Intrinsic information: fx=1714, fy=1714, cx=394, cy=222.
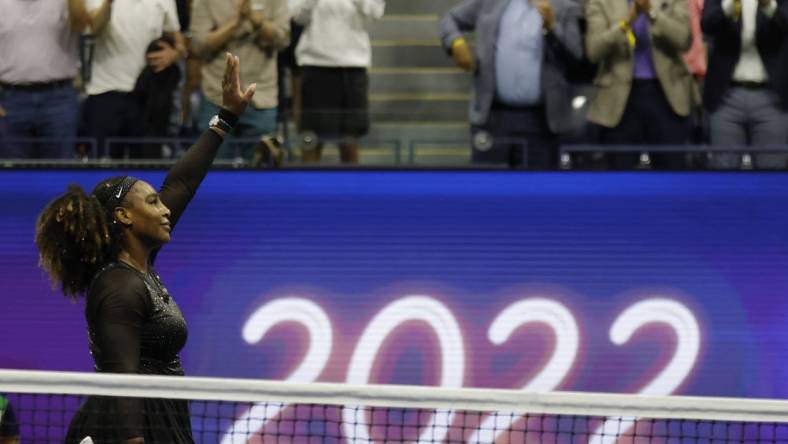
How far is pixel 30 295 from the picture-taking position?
8852mm

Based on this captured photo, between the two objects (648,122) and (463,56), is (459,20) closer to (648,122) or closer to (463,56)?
(463,56)

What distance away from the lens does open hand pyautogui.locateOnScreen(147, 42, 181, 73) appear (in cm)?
936

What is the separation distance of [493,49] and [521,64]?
0.19 m

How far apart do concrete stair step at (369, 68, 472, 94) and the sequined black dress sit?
484cm

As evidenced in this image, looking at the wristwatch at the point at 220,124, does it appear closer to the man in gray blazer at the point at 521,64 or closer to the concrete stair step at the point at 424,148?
the concrete stair step at the point at 424,148

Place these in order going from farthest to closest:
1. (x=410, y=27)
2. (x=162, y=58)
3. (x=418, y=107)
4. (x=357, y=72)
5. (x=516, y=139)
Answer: (x=410, y=27), (x=418, y=107), (x=357, y=72), (x=162, y=58), (x=516, y=139)

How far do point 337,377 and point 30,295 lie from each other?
1.66m

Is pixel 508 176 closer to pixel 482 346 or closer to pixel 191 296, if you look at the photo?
pixel 482 346

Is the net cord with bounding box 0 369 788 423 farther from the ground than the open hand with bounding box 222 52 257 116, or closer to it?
closer to it

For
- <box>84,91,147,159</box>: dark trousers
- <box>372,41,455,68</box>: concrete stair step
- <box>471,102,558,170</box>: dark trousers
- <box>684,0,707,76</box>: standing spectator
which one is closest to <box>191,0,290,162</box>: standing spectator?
<box>84,91,147,159</box>: dark trousers

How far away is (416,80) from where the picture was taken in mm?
10484

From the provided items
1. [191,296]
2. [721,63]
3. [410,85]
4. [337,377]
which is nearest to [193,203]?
[191,296]

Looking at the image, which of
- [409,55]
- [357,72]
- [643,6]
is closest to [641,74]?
[643,6]

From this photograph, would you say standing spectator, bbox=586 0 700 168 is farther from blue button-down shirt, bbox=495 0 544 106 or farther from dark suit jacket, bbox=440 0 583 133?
blue button-down shirt, bbox=495 0 544 106
